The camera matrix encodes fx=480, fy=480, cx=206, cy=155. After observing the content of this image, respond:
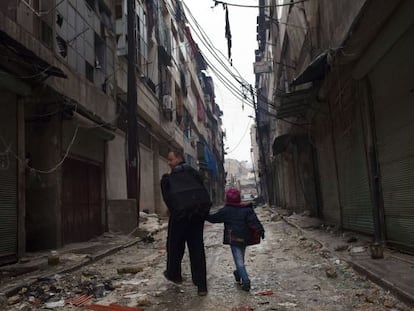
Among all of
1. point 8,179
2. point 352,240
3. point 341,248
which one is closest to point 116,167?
point 8,179

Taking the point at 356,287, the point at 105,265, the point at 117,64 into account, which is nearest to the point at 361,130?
the point at 356,287

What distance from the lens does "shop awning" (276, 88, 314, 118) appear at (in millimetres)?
14000

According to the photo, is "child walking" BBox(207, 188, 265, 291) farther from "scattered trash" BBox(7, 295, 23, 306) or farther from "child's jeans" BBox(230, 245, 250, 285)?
"scattered trash" BBox(7, 295, 23, 306)

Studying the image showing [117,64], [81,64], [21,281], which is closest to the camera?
[21,281]

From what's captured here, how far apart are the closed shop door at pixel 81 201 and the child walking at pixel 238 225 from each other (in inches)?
271

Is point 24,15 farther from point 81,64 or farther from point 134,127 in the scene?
point 134,127

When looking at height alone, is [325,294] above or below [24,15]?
below

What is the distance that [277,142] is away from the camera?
22.2 meters

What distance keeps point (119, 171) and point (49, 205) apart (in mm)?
6706

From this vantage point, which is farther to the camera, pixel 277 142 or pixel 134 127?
pixel 277 142

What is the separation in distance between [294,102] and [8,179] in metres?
9.01

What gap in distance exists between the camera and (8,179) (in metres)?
8.98

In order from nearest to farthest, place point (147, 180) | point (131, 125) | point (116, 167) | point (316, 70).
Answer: point (316, 70)
point (131, 125)
point (116, 167)
point (147, 180)

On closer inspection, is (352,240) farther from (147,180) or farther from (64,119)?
(147,180)
